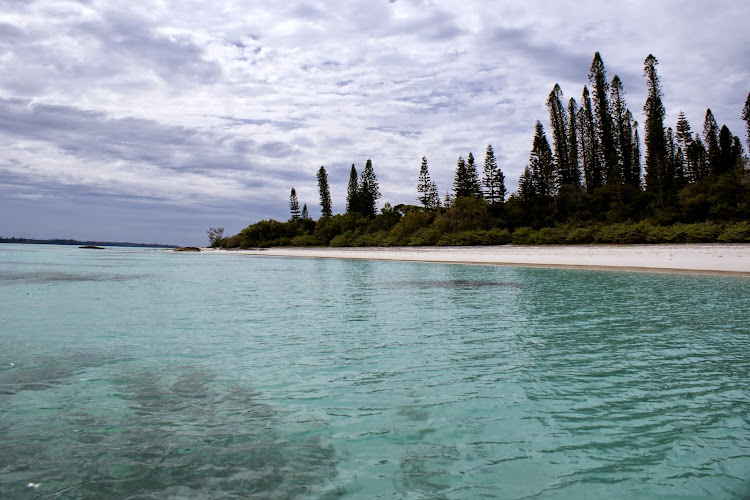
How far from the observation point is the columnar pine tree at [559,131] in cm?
5322

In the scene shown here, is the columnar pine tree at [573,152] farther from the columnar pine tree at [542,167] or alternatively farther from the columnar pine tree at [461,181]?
the columnar pine tree at [461,181]

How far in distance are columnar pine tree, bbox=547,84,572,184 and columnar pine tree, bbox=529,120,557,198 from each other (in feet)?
3.13

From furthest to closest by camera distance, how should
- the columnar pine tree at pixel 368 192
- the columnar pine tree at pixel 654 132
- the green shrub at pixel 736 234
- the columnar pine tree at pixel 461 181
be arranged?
the columnar pine tree at pixel 368 192
the columnar pine tree at pixel 461 181
the columnar pine tree at pixel 654 132
the green shrub at pixel 736 234

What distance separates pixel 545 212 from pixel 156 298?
1784 inches

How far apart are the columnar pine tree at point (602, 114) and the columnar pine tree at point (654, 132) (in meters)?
3.93

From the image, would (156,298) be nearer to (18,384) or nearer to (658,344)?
(18,384)

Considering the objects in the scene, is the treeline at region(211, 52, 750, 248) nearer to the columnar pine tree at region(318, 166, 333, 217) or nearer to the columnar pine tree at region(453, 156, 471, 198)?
the columnar pine tree at region(453, 156, 471, 198)

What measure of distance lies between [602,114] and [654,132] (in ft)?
23.5

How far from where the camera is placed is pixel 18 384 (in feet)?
16.0

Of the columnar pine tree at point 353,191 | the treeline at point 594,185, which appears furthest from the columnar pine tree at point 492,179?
the columnar pine tree at point 353,191

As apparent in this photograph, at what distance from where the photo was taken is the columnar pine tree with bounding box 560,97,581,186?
53062 millimetres

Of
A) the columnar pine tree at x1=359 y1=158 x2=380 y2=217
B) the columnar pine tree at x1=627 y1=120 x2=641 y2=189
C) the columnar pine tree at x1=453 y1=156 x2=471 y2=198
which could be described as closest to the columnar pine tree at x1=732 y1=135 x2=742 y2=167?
the columnar pine tree at x1=627 y1=120 x2=641 y2=189

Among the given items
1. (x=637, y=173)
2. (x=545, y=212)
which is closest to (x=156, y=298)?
(x=545, y=212)

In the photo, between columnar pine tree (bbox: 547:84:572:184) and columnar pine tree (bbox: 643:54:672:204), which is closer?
columnar pine tree (bbox: 643:54:672:204)
